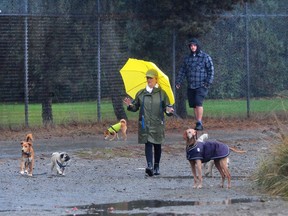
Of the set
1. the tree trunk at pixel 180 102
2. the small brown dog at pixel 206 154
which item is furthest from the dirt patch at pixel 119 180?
the tree trunk at pixel 180 102

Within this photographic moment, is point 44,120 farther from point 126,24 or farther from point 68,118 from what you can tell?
point 126,24

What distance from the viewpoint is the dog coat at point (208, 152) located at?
12.9 metres

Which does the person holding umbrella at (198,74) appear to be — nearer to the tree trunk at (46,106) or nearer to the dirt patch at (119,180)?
the dirt patch at (119,180)

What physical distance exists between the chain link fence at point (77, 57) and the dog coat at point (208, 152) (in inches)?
330

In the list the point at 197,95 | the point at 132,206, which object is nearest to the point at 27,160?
the point at 132,206

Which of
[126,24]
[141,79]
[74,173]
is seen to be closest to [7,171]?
[74,173]

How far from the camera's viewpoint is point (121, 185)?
13172mm

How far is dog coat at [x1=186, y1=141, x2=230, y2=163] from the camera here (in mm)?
12875

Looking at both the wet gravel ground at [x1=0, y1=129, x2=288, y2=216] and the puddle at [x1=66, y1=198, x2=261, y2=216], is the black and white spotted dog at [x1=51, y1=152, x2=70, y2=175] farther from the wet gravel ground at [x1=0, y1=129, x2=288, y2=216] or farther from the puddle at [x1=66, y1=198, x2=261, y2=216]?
the puddle at [x1=66, y1=198, x2=261, y2=216]

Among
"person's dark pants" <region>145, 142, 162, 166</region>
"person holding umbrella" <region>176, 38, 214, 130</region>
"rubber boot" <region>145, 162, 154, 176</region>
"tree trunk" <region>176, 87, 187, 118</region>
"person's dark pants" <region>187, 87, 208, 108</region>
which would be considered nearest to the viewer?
"rubber boot" <region>145, 162, 154, 176</region>

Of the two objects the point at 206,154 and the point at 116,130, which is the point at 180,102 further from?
the point at 206,154

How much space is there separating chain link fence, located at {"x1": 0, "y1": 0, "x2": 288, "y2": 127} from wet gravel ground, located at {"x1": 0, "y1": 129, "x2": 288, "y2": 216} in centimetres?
208

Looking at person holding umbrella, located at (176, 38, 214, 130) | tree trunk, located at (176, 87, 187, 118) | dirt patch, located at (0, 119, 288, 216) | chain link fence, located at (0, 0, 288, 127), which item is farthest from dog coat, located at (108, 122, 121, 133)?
tree trunk, located at (176, 87, 187, 118)

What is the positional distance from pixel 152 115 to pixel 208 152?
1799 millimetres
